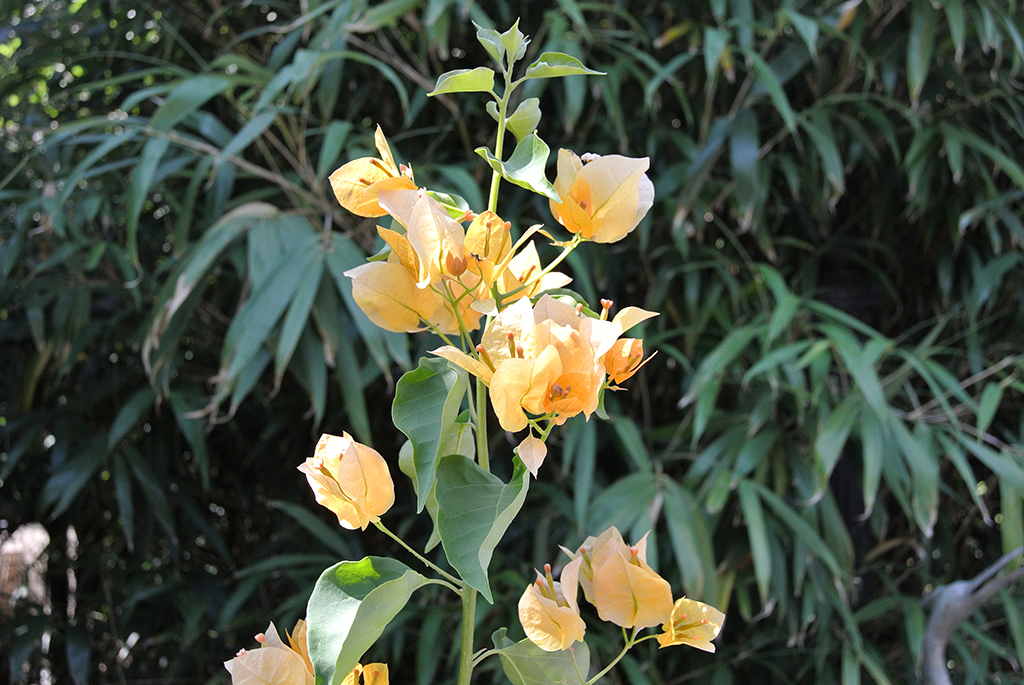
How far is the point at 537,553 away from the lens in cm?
92

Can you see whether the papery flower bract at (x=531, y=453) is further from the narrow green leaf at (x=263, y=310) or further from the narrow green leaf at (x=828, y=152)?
the narrow green leaf at (x=828, y=152)

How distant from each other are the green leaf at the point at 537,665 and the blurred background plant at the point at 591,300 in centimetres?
53

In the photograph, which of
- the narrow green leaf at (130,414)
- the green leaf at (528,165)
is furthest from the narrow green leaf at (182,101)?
the green leaf at (528,165)

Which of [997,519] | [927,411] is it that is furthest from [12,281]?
[997,519]

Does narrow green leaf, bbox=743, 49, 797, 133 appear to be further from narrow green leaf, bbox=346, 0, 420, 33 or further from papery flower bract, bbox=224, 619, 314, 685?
papery flower bract, bbox=224, 619, 314, 685

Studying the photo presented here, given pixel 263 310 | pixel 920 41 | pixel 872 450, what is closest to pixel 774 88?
pixel 920 41

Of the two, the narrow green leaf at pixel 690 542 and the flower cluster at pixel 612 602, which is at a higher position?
the flower cluster at pixel 612 602

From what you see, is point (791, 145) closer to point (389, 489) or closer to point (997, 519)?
point (997, 519)

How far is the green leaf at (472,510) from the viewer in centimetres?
23

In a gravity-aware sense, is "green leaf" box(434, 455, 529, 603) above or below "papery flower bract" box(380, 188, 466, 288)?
below

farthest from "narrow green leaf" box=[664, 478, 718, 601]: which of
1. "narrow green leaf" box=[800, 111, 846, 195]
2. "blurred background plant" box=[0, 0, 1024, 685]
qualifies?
"narrow green leaf" box=[800, 111, 846, 195]

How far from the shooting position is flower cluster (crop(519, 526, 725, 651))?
24 centimetres

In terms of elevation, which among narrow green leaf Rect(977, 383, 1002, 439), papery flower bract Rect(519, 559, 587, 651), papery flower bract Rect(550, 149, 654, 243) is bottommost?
narrow green leaf Rect(977, 383, 1002, 439)

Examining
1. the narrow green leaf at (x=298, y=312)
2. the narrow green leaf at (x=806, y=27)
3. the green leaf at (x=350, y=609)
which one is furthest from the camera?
the narrow green leaf at (x=806, y=27)
